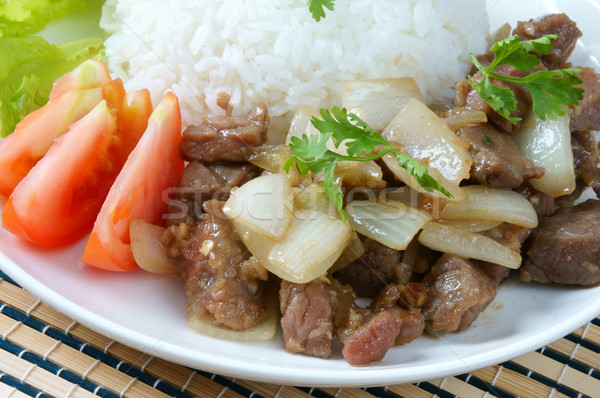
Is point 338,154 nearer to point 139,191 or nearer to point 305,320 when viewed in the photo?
point 305,320

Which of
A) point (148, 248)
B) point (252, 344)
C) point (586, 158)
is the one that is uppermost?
point (586, 158)

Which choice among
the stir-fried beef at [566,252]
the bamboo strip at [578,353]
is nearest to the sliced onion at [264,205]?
the stir-fried beef at [566,252]

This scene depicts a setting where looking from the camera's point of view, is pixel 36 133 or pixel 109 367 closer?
pixel 109 367

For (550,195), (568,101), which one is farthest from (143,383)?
(568,101)

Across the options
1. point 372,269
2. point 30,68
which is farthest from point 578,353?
point 30,68

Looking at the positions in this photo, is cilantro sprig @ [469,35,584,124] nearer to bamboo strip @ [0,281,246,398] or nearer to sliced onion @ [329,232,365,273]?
sliced onion @ [329,232,365,273]

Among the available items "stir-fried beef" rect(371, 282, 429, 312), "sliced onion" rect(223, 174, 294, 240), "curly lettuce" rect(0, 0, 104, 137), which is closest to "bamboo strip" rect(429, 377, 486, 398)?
"stir-fried beef" rect(371, 282, 429, 312)

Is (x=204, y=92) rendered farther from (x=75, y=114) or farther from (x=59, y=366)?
(x=59, y=366)
